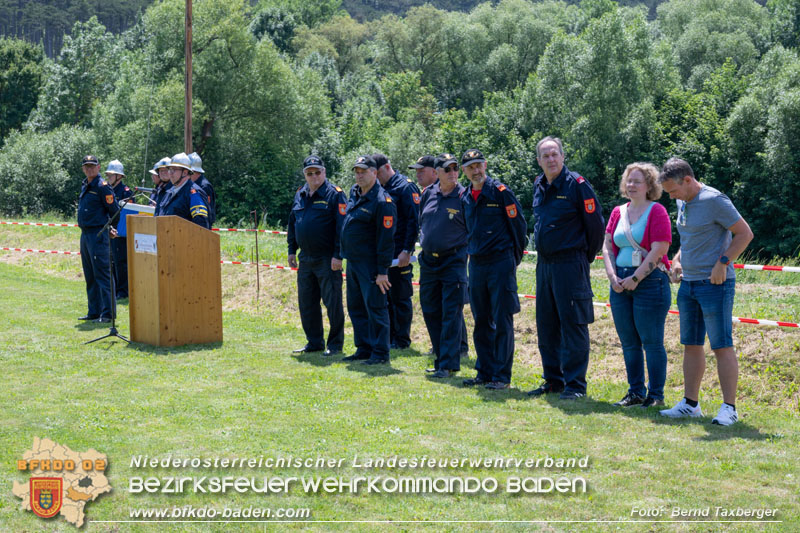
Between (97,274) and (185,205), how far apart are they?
2.39m

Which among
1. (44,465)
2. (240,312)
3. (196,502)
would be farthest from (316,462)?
(240,312)

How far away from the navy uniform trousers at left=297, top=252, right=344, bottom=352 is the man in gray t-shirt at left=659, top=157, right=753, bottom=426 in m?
4.08

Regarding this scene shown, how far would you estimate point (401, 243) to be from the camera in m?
9.27

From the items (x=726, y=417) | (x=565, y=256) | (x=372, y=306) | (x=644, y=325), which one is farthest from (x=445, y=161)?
(x=726, y=417)

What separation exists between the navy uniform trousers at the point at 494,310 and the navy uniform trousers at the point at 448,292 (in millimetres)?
359

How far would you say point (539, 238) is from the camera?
6887 mm

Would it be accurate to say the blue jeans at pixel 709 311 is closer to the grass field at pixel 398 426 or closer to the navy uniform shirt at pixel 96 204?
the grass field at pixel 398 426

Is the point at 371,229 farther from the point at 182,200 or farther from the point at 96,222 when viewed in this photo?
the point at 96,222

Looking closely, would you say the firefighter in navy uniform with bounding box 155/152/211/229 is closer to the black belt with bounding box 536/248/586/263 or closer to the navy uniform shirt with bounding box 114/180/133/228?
the navy uniform shirt with bounding box 114/180/133/228

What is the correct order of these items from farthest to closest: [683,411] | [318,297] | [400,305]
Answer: [400,305] < [318,297] < [683,411]

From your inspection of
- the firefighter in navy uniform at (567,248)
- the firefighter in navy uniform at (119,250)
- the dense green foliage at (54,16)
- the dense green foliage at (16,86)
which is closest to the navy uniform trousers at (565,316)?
the firefighter in navy uniform at (567,248)

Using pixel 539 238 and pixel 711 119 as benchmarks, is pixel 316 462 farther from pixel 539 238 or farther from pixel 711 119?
pixel 711 119

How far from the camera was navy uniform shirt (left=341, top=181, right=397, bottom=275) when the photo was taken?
27.3ft

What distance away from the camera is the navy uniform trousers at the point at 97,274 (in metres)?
11.2
